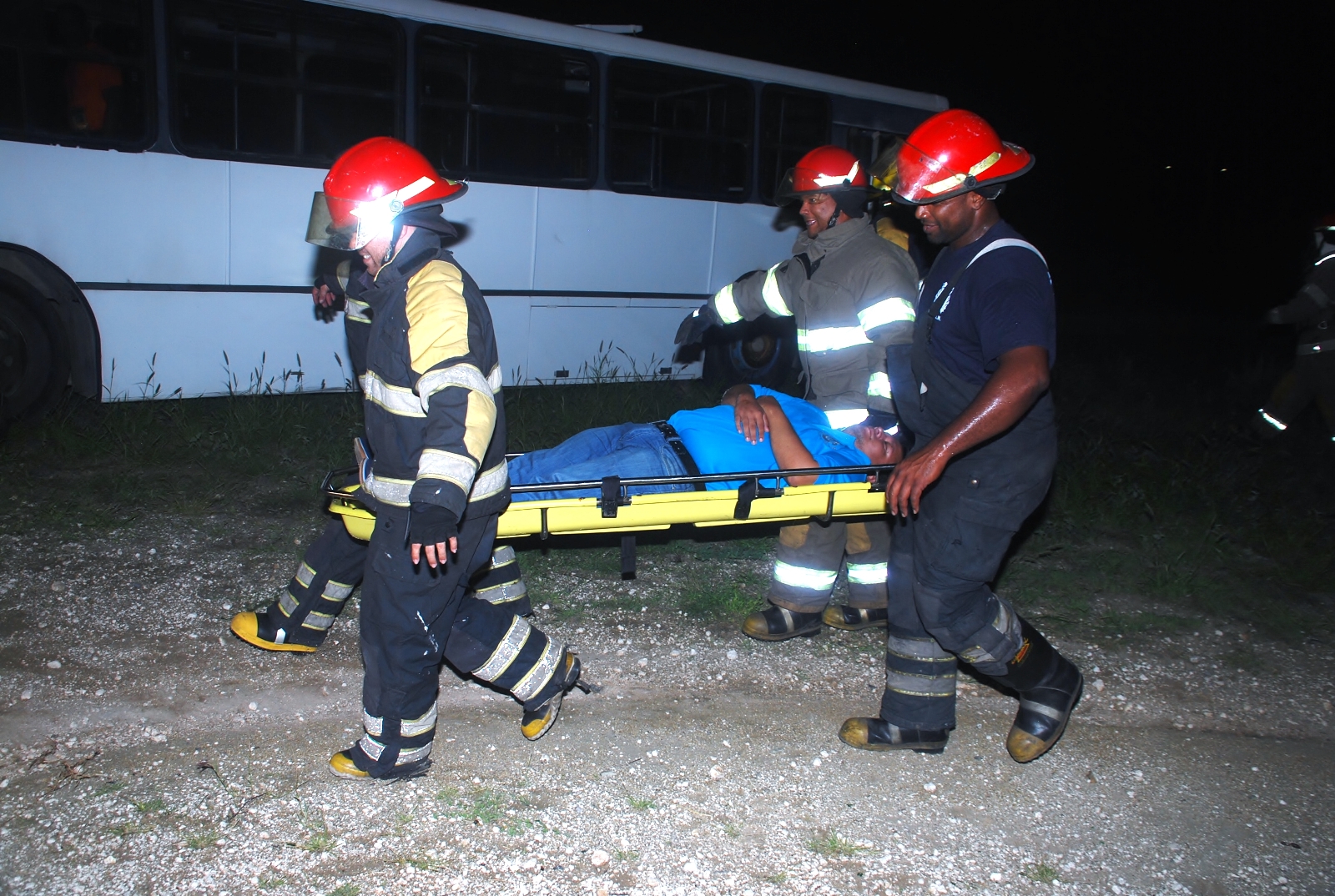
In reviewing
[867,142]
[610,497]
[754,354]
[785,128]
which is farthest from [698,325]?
[867,142]

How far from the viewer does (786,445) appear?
12.1 feet

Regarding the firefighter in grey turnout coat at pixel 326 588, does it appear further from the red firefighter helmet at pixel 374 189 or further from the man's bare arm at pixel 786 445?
the man's bare arm at pixel 786 445

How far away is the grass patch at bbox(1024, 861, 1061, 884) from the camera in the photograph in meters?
2.68

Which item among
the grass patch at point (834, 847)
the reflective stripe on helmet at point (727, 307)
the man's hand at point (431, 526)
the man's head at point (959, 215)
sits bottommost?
the grass patch at point (834, 847)

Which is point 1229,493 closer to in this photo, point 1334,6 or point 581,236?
point 581,236

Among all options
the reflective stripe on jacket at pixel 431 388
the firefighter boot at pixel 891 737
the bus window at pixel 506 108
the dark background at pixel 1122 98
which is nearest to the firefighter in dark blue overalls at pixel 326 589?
the reflective stripe on jacket at pixel 431 388

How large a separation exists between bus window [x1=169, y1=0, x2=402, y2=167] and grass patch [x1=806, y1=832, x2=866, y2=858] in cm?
556

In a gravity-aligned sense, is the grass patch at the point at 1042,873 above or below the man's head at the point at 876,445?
below

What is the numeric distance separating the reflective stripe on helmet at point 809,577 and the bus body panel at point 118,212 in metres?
4.40

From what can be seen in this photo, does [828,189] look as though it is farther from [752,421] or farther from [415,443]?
[415,443]

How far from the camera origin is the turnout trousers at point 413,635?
2.81 metres

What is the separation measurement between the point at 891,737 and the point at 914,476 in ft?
3.11

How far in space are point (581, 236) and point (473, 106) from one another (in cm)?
124

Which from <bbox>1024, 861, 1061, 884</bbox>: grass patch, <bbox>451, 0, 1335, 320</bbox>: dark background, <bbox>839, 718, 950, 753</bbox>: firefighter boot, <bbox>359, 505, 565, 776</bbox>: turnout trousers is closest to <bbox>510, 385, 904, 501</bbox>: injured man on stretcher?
<bbox>359, 505, 565, 776</bbox>: turnout trousers
